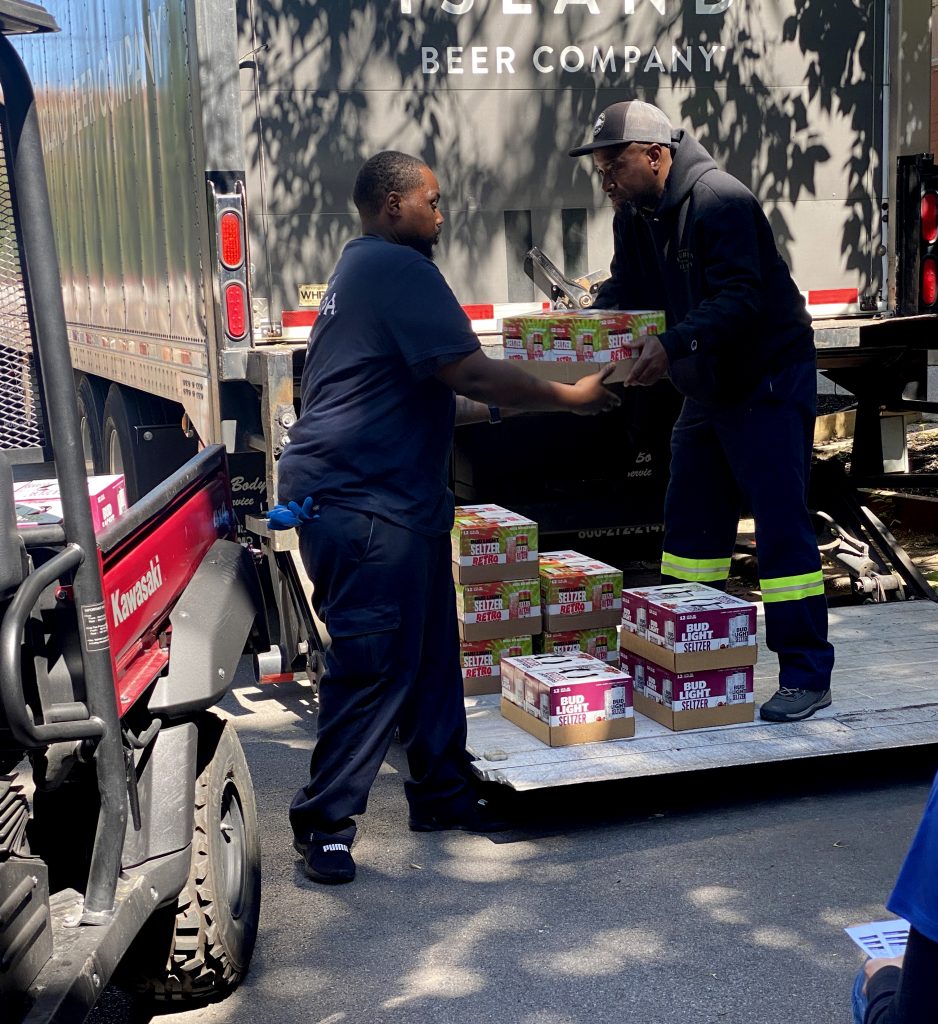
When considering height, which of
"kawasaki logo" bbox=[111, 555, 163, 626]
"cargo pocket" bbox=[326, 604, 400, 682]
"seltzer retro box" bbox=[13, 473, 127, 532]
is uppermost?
"seltzer retro box" bbox=[13, 473, 127, 532]

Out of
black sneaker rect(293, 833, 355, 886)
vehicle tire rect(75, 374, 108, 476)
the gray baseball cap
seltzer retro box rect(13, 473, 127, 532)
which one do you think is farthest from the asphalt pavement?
vehicle tire rect(75, 374, 108, 476)

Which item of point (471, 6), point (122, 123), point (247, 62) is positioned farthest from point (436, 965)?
point (122, 123)

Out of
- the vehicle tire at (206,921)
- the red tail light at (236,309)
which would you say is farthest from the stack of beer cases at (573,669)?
the red tail light at (236,309)

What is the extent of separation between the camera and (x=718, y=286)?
4570mm

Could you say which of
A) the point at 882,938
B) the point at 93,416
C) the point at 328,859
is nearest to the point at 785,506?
the point at 328,859

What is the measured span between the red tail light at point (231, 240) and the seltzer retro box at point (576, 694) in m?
2.19

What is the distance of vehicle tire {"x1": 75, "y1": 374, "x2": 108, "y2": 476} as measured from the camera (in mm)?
9480

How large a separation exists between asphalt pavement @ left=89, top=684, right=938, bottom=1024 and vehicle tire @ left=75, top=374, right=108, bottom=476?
491 centimetres

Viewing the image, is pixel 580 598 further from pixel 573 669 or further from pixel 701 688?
pixel 701 688

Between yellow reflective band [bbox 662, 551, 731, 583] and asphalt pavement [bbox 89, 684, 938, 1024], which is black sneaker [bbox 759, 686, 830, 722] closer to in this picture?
asphalt pavement [bbox 89, 684, 938, 1024]

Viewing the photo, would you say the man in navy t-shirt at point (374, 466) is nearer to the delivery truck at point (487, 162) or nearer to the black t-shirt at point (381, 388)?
the black t-shirt at point (381, 388)

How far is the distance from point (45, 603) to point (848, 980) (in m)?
2.05

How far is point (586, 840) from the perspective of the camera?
14.2ft

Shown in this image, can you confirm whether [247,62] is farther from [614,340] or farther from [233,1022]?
[233,1022]
